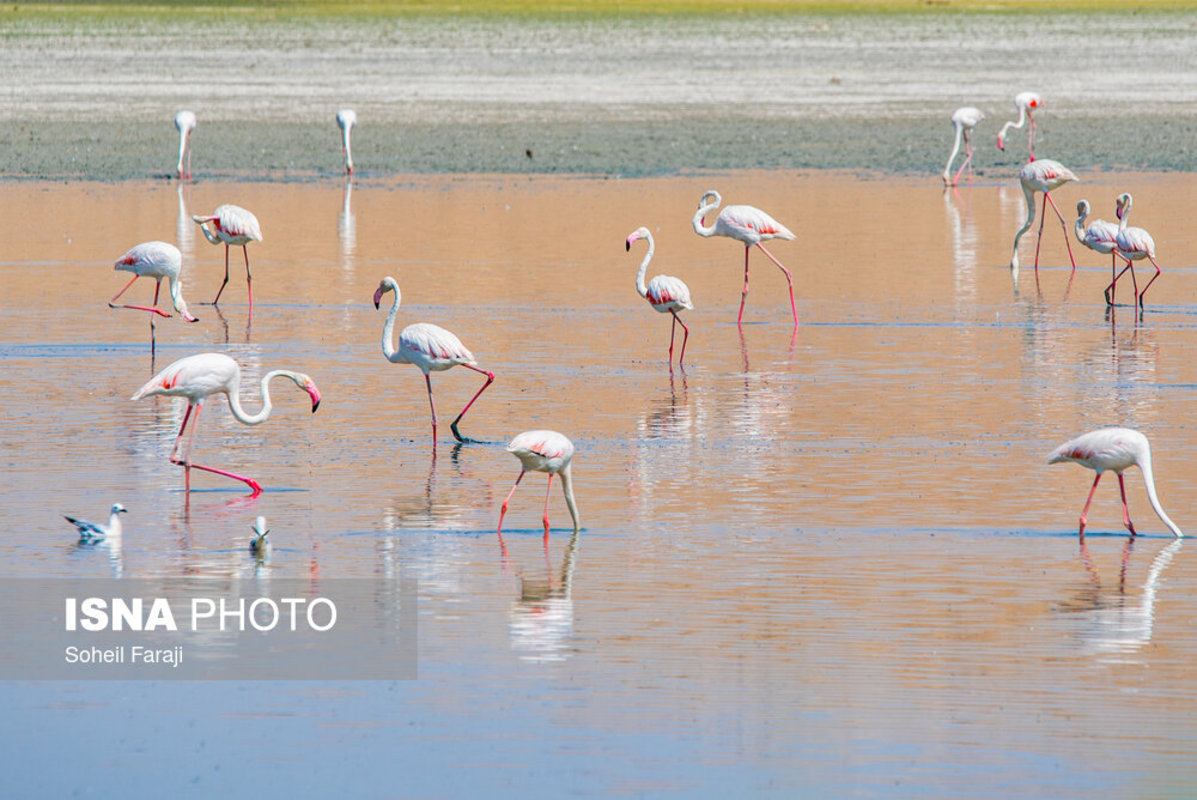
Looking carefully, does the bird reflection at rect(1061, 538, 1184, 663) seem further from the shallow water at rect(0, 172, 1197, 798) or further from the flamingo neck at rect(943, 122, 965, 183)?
the flamingo neck at rect(943, 122, 965, 183)

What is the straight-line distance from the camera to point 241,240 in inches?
637

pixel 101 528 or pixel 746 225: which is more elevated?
pixel 746 225

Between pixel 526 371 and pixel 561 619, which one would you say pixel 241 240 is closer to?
pixel 526 371

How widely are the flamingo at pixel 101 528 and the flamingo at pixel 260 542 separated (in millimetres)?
604

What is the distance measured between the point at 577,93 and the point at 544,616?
29.5 m

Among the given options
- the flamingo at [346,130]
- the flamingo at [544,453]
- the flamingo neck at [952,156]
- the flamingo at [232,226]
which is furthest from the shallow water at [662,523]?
the flamingo at [346,130]

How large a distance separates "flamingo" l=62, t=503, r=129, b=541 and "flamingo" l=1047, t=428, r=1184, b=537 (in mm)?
4160

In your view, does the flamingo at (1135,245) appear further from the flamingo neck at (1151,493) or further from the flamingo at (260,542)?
the flamingo at (260,542)

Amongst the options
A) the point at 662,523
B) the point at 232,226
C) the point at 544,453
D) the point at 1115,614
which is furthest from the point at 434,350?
the point at 232,226

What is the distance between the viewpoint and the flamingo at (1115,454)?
824 centimetres

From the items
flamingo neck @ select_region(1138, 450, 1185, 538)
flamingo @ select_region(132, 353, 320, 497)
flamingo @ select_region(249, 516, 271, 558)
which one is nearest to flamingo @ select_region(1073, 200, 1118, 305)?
flamingo neck @ select_region(1138, 450, 1185, 538)

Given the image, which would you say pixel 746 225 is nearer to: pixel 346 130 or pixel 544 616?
pixel 544 616

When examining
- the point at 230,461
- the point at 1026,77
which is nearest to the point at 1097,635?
the point at 230,461

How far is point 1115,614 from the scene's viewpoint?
23.8ft
